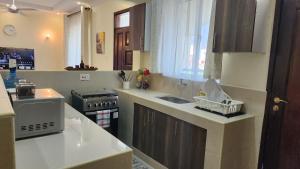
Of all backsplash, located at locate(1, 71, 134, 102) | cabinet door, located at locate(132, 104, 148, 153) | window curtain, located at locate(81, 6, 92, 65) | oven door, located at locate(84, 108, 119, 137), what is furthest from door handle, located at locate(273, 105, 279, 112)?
window curtain, located at locate(81, 6, 92, 65)

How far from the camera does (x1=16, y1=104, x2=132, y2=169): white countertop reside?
40.6 inches

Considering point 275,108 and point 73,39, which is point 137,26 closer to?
point 275,108

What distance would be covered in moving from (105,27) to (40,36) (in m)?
3.07

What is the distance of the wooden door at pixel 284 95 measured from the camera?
186 cm

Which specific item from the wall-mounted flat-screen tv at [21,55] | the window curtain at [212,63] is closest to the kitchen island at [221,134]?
the window curtain at [212,63]

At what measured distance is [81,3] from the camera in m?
5.04

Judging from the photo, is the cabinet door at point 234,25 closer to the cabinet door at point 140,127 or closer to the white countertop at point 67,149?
the cabinet door at point 140,127

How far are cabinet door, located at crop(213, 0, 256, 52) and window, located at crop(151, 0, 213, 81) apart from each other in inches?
10.1

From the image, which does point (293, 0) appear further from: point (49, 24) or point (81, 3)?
point (49, 24)

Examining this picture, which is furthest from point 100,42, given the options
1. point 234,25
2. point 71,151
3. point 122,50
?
point 71,151

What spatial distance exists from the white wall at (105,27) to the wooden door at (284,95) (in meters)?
2.96

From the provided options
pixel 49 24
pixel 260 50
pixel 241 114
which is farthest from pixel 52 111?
pixel 49 24

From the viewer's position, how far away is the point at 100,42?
193 inches

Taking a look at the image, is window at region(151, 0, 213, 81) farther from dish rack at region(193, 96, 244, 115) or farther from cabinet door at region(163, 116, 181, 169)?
cabinet door at region(163, 116, 181, 169)
